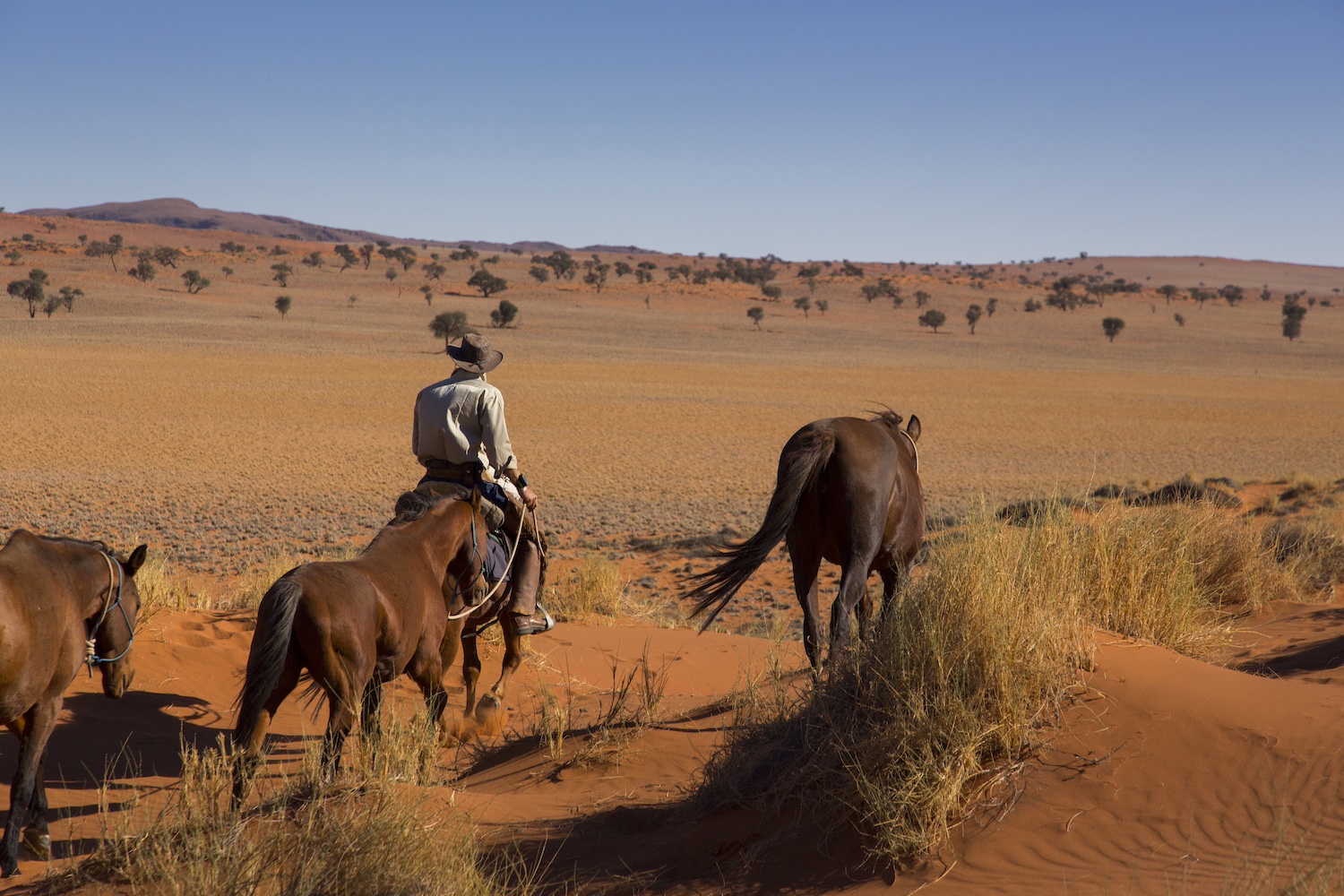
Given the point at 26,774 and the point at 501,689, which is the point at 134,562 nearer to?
the point at 26,774

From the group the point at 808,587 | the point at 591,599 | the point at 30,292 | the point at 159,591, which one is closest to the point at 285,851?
the point at 808,587

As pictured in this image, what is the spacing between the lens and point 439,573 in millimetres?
5410

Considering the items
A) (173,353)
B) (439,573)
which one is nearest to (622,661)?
(439,573)

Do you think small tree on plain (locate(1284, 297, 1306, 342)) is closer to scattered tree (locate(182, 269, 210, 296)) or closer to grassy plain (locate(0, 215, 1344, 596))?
grassy plain (locate(0, 215, 1344, 596))

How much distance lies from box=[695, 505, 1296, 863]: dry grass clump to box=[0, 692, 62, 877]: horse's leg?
273 centimetres

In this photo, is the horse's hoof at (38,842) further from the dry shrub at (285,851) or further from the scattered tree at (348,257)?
the scattered tree at (348,257)

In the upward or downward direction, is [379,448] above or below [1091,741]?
below

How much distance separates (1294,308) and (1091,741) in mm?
80751

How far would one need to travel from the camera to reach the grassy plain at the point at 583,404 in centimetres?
1662

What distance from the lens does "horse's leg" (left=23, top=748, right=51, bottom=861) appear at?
4.06 meters

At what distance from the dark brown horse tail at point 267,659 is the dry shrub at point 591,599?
5.53 metres

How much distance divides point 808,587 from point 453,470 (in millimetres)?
2278

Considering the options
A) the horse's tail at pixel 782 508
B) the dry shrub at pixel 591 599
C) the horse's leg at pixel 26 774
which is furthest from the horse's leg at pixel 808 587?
the horse's leg at pixel 26 774

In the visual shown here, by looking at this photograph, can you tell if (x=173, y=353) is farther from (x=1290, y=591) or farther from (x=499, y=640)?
(x=1290, y=591)
